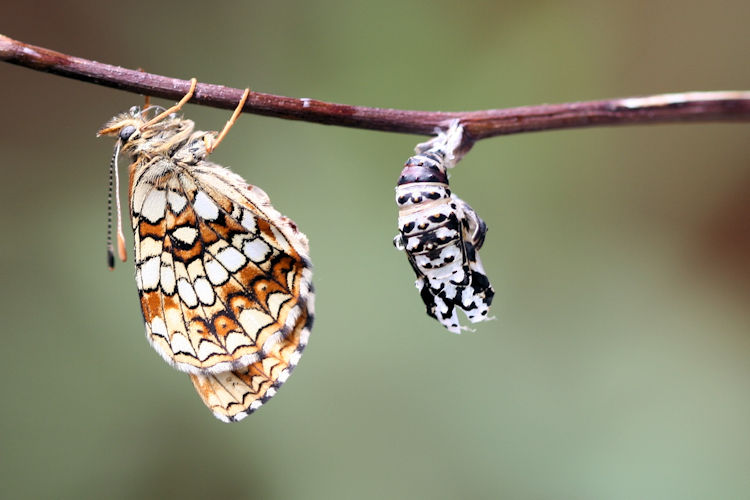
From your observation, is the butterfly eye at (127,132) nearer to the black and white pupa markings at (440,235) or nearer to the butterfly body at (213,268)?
the butterfly body at (213,268)

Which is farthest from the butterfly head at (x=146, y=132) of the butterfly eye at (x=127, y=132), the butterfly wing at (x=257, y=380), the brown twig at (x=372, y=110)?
the butterfly wing at (x=257, y=380)

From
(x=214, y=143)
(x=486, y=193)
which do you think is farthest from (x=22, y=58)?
(x=486, y=193)

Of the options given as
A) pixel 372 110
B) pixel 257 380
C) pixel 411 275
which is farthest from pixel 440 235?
pixel 411 275

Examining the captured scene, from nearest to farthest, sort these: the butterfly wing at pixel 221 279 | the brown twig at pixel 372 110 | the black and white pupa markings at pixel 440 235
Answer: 1. the brown twig at pixel 372 110
2. the black and white pupa markings at pixel 440 235
3. the butterfly wing at pixel 221 279

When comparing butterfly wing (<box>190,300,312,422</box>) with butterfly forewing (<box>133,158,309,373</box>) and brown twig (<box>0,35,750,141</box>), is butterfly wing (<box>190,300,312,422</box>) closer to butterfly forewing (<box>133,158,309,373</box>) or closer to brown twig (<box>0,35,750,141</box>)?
butterfly forewing (<box>133,158,309,373</box>)

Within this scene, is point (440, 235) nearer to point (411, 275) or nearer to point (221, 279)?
point (221, 279)

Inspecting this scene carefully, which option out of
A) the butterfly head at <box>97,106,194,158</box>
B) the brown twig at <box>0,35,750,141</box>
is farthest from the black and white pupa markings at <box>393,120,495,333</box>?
the butterfly head at <box>97,106,194,158</box>

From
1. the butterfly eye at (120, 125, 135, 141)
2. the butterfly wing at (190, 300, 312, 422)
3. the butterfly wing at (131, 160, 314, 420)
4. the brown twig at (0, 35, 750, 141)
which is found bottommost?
the butterfly wing at (190, 300, 312, 422)
